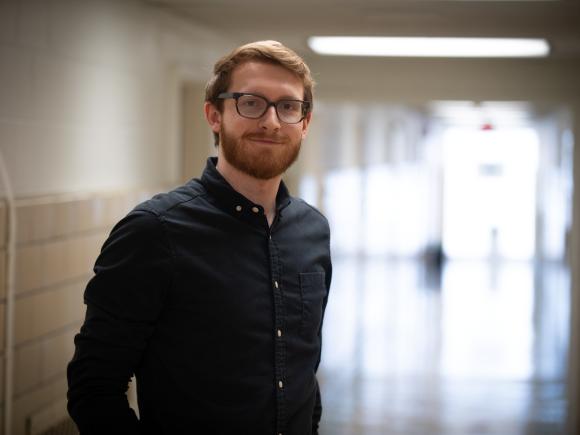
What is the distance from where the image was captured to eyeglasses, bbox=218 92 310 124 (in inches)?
62.4

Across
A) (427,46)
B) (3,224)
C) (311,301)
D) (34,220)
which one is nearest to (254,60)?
(311,301)

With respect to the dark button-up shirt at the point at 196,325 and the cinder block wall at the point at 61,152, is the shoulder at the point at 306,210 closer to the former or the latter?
the dark button-up shirt at the point at 196,325

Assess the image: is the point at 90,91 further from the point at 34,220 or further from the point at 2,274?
the point at 2,274

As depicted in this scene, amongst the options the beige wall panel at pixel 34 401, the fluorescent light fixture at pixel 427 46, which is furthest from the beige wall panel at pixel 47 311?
the fluorescent light fixture at pixel 427 46

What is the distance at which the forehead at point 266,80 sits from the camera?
1.59m

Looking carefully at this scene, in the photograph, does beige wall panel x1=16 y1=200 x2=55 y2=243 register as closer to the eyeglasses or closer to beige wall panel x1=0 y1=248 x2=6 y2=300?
beige wall panel x1=0 y1=248 x2=6 y2=300

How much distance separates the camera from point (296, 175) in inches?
318

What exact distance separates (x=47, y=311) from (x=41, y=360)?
7.8 inches

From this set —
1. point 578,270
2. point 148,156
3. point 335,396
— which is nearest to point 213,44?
point 148,156

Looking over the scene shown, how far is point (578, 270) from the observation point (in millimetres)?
6781

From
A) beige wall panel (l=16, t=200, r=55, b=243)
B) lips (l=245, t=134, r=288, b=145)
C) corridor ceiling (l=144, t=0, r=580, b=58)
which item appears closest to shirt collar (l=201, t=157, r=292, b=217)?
lips (l=245, t=134, r=288, b=145)

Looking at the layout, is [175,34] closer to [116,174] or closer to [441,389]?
[116,174]

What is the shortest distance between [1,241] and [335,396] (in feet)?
10.6

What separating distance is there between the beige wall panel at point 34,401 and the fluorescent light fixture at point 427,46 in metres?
3.39
